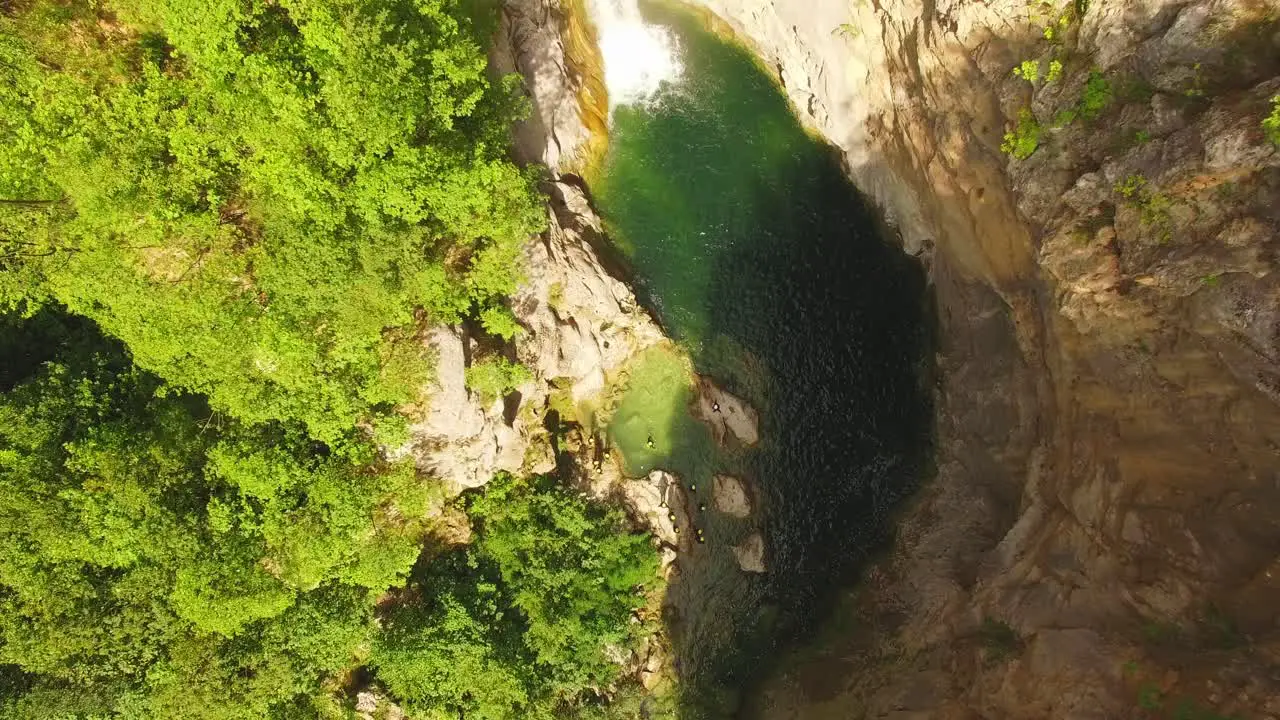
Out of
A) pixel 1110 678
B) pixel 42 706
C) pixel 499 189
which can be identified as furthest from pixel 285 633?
pixel 1110 678

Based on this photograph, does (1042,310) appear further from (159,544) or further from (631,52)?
(159,544)

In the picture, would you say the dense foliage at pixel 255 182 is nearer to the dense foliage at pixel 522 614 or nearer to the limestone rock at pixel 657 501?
the dense foliage at pixel 522 614

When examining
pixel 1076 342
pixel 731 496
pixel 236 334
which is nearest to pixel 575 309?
pixel 731 496

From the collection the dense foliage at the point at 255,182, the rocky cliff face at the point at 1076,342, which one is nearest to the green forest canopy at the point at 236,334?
the dense foliage at the point at 255,182

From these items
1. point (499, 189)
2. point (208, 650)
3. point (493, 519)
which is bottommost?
point (208, 650)

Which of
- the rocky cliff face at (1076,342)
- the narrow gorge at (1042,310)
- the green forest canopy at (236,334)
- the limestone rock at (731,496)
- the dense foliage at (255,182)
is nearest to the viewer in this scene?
the rocky cliff face at (1076,342)

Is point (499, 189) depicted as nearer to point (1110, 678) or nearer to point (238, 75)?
point (238, 75)
